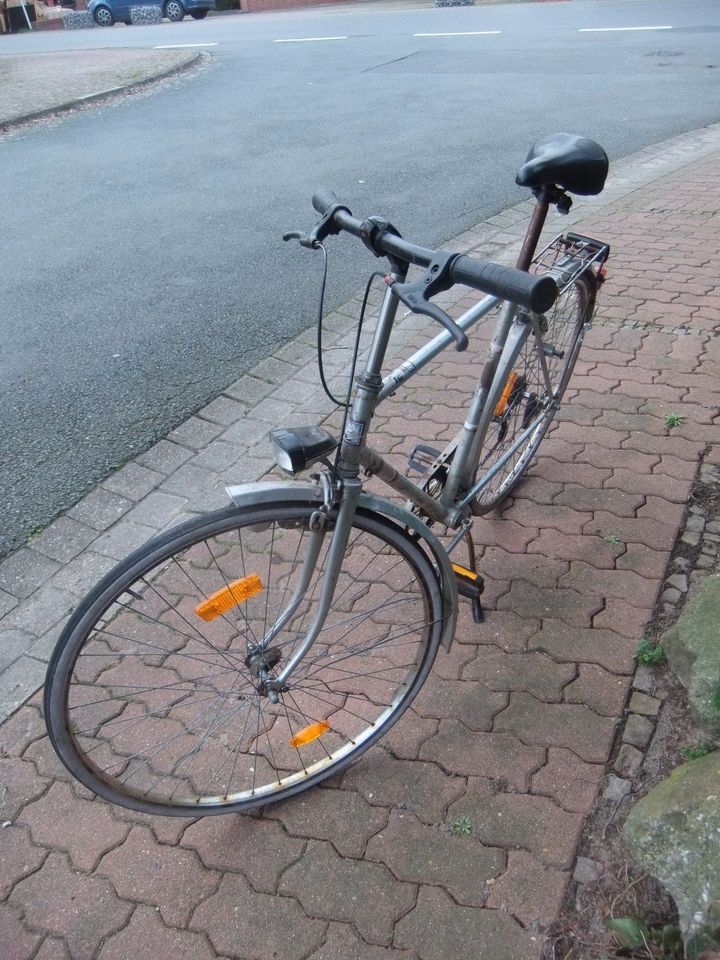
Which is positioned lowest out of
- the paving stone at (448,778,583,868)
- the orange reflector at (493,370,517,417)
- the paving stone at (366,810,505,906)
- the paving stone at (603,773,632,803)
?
the paving stone at (366,810,505,906)

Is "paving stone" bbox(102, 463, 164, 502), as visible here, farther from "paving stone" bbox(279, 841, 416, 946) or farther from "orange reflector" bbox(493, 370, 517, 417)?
"paving stone" bbox(279, 841, 416, 946)

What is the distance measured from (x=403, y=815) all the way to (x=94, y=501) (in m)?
2.10

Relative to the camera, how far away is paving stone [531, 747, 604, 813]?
240cm

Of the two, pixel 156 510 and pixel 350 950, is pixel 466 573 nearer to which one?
pixel 350 950

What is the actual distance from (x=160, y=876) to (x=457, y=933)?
826mm

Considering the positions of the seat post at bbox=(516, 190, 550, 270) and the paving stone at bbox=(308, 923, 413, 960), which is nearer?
the paving stone at bbox=(308, 923, 413, 960)

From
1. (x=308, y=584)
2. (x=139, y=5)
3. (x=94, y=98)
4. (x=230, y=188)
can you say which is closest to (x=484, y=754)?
(x=308, y=584)

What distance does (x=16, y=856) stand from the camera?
2.37 m

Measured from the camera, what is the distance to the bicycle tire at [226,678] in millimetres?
2088

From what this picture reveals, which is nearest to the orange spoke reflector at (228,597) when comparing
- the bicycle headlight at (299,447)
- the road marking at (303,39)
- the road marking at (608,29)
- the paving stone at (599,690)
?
the bicycle headlight at (299,447)

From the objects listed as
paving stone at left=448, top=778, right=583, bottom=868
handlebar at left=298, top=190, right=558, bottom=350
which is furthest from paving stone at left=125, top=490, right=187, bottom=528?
handlebar at left=298, top=190, right=558, bottom=350

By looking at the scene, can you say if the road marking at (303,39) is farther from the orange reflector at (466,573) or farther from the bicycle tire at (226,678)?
the orange reflector at (466,573)

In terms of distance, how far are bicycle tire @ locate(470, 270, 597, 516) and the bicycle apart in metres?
0.01

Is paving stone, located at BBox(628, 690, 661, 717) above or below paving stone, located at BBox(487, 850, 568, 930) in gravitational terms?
above
